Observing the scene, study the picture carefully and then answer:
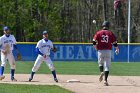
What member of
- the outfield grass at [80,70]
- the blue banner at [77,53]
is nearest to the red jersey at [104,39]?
the outfield grass at [80,70]

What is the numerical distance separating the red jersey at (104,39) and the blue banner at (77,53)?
688 inches

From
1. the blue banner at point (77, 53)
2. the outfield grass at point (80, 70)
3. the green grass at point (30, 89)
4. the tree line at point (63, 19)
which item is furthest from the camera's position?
the tree line at point (63, 19)

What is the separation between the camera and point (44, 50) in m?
16.3

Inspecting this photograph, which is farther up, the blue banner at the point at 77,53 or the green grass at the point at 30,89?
the green grass at the point at 30,89

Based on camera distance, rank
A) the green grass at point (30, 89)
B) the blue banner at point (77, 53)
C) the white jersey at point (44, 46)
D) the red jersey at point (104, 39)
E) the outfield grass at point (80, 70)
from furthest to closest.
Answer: the blue banner at point (77, 53) < the outfield grass at point (80, 70) < the white jersey at point (44, 46) < the red jersey at point (104, 39) < the green grass at point (30, 89)

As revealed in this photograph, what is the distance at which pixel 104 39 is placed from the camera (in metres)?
15.1

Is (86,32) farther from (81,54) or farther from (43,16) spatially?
(81,54)

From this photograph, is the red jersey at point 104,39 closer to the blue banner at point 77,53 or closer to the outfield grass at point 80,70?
the outfield grass at point 80,70

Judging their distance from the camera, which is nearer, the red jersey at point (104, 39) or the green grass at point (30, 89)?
the green grass at point (30, 89)

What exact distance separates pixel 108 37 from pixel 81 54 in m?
18.1

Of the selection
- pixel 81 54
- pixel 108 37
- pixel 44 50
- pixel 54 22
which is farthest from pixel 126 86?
pixel 54 22

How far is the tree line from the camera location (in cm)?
5309

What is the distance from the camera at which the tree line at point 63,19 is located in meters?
53.1

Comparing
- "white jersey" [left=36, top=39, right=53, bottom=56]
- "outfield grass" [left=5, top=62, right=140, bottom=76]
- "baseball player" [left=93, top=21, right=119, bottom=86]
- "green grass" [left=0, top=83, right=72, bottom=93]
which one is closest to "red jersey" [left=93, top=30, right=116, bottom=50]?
"baseball player" [left=93, top=21, right=119, bottom=86]
